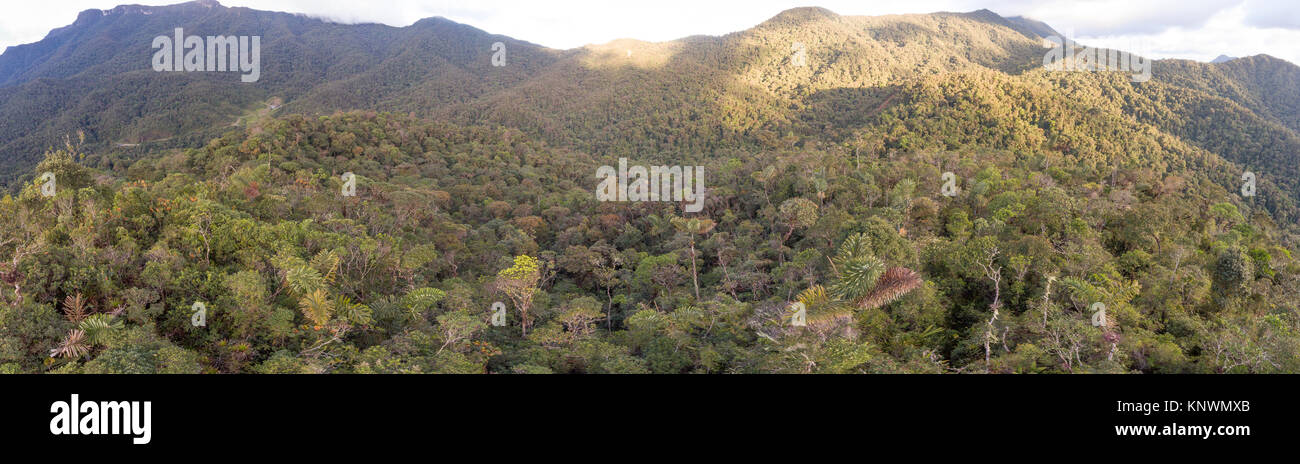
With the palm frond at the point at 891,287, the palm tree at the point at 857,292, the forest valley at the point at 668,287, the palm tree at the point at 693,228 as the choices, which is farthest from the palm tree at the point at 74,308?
the palm tree at the point at 693,228

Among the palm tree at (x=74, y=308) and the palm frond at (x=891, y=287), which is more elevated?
the palm frond at (x=891, y=287)

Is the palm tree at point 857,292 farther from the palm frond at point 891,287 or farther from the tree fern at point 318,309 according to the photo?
the tree fern at point 318,309

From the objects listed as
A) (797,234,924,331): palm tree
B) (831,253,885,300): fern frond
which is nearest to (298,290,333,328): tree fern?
(797,234,924,331): palm tree

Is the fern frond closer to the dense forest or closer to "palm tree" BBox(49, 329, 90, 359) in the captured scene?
the dense forest

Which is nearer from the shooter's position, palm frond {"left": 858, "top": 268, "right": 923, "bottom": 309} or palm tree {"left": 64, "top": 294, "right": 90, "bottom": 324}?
palm tree {"left": 64, "top": 294, "right": 90, "bottom": 324}

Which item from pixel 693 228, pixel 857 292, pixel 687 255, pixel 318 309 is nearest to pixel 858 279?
pixel 857 292
